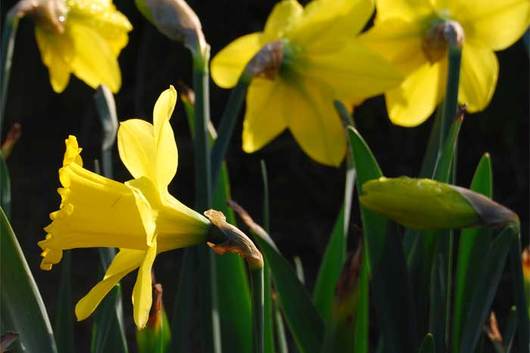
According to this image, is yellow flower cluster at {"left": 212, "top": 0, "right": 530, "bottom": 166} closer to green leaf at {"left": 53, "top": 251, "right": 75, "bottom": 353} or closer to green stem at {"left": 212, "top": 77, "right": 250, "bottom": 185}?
green stem at {"left": 212, "top": 77, "right": 250, "bottom": 185}

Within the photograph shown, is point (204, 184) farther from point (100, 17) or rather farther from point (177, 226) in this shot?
point (100, 17)

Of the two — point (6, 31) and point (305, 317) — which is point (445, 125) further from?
point (6, 31)

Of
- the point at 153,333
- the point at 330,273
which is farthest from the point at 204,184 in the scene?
the point at 330,273

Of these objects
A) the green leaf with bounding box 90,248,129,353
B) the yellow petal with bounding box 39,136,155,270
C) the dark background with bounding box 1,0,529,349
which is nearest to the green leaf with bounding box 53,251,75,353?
the green leaf with bounding box 90,248,129,353

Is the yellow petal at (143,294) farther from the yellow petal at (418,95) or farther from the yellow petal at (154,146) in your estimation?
the yellow petal at (418,95)

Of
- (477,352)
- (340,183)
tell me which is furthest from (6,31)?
(340,183)
